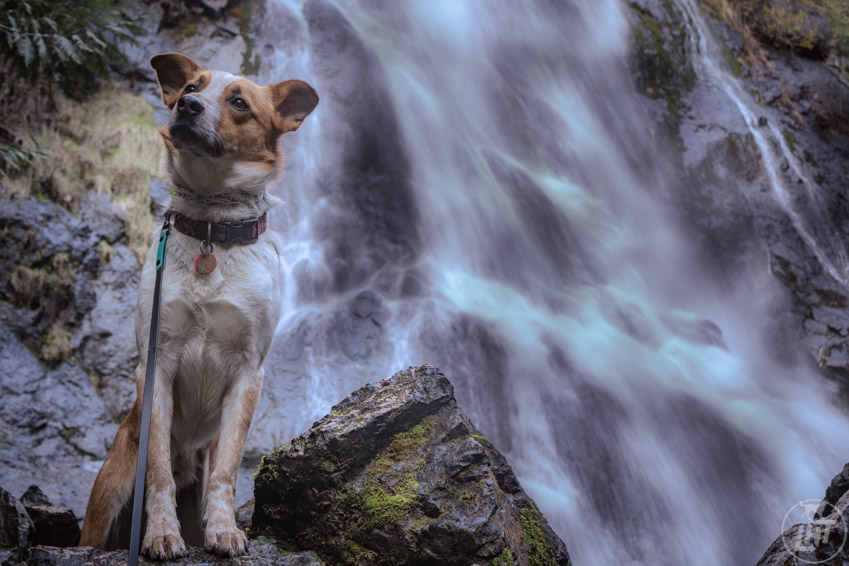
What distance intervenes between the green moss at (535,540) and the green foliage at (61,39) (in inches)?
248

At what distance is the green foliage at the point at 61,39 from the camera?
6.54 metres

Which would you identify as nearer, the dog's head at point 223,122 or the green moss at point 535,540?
the dog's head at point 223,122

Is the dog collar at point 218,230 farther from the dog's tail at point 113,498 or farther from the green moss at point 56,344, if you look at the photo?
the green moss at point 56,344

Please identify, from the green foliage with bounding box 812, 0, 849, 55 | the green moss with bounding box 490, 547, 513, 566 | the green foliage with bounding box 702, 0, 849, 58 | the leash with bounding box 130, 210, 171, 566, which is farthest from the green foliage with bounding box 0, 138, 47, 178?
the green foliage with bounding box 812, 0, 849, 55

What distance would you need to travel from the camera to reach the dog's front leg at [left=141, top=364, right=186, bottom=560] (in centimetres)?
233

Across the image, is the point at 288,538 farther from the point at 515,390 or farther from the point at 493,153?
the point at 493,153

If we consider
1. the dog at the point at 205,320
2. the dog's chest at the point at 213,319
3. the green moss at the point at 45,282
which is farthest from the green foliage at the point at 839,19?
the dog's chest at the point at 213,319

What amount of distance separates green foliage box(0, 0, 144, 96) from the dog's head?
442 centimetres

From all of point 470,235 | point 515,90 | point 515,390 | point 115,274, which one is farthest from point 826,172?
point 115,274

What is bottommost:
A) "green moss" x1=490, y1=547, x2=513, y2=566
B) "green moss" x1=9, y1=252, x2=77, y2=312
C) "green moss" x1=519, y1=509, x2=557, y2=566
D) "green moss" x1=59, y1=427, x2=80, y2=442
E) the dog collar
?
"green moss" x1=59, y1=427, x2=80, y2=442

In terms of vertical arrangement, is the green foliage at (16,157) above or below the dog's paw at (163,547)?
below

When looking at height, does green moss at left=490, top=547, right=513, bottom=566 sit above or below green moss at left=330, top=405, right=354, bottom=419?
above

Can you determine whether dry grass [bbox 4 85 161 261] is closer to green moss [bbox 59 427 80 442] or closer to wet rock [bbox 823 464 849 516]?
green moss [bbox 59 427 80 442]

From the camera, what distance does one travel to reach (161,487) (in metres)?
2.45
